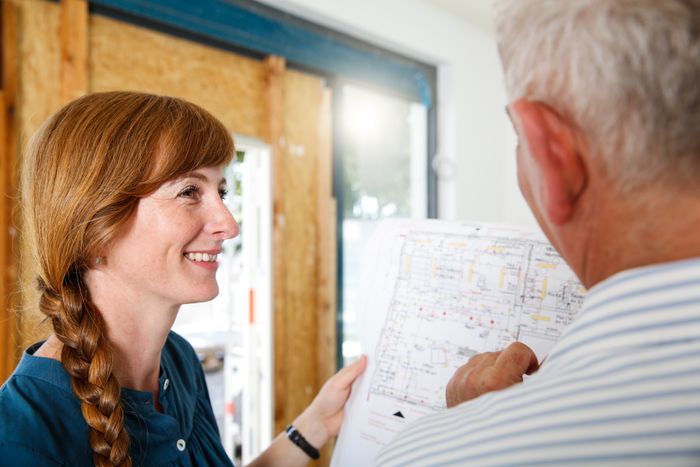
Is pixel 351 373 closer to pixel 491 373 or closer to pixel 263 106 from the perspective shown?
pixel 491 373

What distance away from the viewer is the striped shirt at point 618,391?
40cm

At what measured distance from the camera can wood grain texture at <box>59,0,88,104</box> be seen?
193cm

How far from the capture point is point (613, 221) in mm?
459

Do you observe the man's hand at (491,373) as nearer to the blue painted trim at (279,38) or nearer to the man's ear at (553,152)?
the man's ear at (553,152)

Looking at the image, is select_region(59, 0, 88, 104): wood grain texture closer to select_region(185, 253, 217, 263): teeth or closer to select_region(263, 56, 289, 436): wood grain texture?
select_region(263, 56, 289, 436): wood grain texture

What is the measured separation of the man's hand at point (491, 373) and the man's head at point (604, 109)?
0.25 metres

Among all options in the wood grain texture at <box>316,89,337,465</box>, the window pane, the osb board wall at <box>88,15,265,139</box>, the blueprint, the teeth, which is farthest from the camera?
the window pane

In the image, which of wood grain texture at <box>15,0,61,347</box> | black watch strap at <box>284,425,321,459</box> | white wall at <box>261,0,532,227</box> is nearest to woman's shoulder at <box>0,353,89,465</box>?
black watch strap at <box>284,425,321,459</box>

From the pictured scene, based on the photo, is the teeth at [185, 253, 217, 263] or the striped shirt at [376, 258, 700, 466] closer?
the striped shirt at [376, 258, 700, 466]

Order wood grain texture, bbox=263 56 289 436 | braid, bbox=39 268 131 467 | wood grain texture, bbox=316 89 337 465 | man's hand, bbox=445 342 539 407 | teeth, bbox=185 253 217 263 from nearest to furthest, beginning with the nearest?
man's hand, bbox=445 342 539 407
braid, bbox=39 268 131 467
teeth, bbox=185 253 217 263
wood grain texture, bbox=263 56 289 436
wood grain texture, bbox=316 89 337 465

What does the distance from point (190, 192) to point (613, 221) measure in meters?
0.81

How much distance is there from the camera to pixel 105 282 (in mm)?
976

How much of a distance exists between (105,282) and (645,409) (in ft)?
2.99

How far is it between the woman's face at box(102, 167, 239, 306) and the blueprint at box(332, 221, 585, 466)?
0.35 meters
